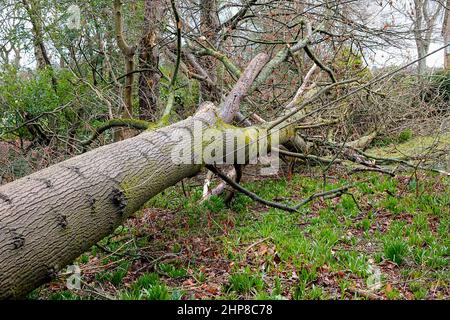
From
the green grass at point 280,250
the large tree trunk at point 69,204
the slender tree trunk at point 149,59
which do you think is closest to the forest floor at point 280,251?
the green grass at point 280,250

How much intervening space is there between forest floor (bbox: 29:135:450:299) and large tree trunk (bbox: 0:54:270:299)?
50 cm

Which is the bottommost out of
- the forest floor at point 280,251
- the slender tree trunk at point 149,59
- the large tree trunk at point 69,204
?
the forest floor at point 280,251

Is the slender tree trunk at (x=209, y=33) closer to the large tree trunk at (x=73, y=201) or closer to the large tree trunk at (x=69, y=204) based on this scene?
the large tree trunk at (x=73, y=201)

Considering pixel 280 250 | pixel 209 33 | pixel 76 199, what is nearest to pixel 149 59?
pixel 209 33

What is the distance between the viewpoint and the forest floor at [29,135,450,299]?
10.2 ft

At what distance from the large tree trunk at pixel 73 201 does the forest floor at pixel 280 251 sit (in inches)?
19.8

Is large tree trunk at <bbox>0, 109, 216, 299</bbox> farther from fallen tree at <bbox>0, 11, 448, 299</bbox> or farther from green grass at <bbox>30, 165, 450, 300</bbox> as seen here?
green grass at <bbox>30, 165, 450, 300</bbox>

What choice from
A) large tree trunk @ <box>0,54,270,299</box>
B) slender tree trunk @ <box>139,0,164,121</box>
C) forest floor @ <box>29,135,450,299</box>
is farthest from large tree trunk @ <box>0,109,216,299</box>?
slender tree trunk @ <box>139,0,164,121</box>

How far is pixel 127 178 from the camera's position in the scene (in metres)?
3.19

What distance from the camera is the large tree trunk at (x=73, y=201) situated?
2363mm

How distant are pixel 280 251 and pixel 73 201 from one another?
1.95m

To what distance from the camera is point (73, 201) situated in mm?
2738

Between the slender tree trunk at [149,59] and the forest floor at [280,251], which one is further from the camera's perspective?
the slender tree trunk at [149,59]
